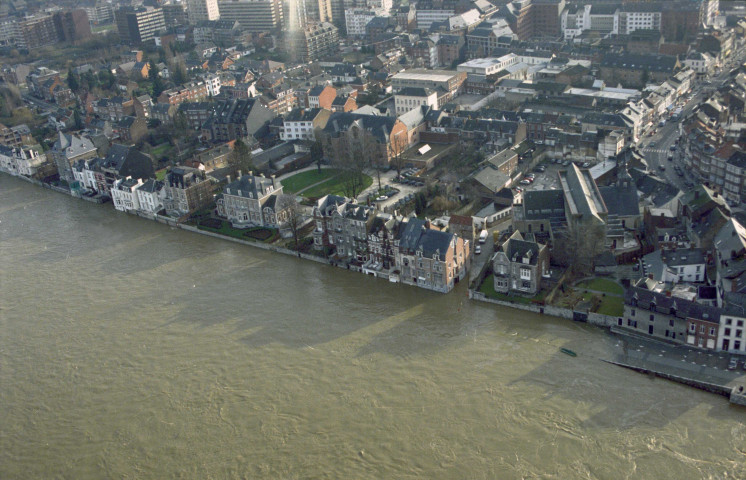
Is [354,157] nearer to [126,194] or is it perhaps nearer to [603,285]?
[126,194]

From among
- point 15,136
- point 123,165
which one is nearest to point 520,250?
point 123,165

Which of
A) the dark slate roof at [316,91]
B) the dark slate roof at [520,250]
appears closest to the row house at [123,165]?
the dark slate roof at [316,91]

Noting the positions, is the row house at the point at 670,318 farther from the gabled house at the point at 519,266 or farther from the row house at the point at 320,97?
the row house at the point at 320,97

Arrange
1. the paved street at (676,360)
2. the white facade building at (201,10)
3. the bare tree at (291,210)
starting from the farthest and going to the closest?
the white facade building at (201,10)
the bare tree at (291,210)
the paved street at (676,360)

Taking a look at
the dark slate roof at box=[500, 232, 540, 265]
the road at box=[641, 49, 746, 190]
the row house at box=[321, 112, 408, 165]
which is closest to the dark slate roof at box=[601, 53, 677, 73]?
the road at box=[641, 49, 746, 190]

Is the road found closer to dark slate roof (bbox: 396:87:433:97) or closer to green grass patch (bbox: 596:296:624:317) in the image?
green grass patch (bbox: 596:296:624:317)

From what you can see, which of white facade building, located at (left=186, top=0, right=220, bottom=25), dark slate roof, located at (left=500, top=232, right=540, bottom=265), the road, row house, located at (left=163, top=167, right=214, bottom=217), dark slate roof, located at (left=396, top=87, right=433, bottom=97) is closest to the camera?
dark slate roof, located at (left=500, top=232, right=540, bottom=265)
